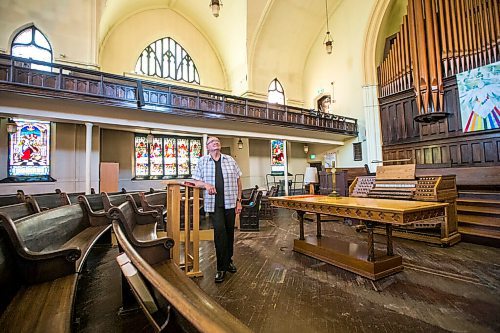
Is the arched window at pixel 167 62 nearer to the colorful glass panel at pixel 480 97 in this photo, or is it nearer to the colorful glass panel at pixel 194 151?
the colorful glass panel at pixel 194 151

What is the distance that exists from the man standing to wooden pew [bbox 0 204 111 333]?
135cm

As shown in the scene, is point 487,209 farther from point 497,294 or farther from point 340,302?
point 340,302

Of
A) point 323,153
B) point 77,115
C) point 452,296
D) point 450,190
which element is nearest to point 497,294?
point 452,296

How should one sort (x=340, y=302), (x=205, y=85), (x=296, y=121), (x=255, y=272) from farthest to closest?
(x=205, y=85) < (x=296, y=121) < (x=255, y=272) < (x=340, y=302)

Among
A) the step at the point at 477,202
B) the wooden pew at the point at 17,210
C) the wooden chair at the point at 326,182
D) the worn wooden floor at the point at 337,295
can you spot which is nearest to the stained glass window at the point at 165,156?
the wooden chair at the point at 326,182

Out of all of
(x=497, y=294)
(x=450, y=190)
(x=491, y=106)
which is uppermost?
(x=491, y=106)

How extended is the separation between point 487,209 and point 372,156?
255 inches

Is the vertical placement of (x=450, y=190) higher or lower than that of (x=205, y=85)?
lower

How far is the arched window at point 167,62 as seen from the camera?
1182 cm

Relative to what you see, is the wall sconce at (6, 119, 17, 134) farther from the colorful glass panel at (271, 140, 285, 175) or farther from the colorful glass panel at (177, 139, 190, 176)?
the colorful glass panel at (271, 140, 285, 175)

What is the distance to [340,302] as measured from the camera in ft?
8.07

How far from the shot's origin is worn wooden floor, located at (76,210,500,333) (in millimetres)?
2082

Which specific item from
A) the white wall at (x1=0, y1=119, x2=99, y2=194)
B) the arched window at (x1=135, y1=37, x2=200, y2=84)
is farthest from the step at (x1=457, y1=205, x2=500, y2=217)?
the arched window at (x1=135, y1=37, x2=200, y2=84)

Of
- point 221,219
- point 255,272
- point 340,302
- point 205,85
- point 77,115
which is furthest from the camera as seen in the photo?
point 205,85
